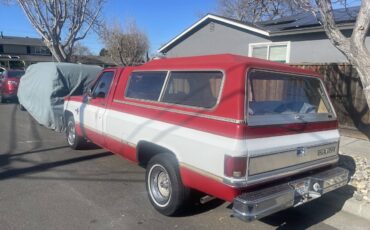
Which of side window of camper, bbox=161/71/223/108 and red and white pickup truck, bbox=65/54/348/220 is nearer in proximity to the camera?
red and white pickup truck, bbox=65/54/348/220

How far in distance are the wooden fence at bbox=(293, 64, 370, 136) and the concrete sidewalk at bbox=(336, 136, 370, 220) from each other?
0.51 meters

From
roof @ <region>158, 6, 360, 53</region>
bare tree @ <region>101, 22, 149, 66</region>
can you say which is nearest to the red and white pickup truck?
roof @ <region>158, 6, 360, 53</region>

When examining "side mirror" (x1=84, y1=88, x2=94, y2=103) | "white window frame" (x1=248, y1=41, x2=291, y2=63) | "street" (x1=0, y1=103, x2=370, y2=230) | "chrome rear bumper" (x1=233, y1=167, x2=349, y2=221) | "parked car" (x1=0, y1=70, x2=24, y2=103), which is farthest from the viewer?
"parked car" (x1=0, y1=70, x2=24, y2=103)

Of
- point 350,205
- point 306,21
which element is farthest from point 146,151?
point 306,21

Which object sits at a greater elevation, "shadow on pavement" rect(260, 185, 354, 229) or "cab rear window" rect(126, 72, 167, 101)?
"cab rear window" rect(126, 72, 167, 101)

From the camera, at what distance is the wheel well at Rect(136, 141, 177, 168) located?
4313 mm

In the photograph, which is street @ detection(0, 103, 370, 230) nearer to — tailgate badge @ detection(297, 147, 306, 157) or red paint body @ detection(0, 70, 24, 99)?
tailgate badge @ detection(297, 147, 306, 157)

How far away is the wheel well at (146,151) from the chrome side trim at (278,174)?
49.2 inches

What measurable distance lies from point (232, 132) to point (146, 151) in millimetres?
1713

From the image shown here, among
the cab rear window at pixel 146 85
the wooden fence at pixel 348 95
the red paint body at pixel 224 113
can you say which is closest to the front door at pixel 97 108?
the cab rear window at pixel 146 85

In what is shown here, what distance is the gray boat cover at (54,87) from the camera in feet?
30.8

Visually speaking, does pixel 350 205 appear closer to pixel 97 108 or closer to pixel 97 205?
pixel 97 205

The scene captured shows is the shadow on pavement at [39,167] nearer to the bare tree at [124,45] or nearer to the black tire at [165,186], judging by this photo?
the black tire at [165,186]

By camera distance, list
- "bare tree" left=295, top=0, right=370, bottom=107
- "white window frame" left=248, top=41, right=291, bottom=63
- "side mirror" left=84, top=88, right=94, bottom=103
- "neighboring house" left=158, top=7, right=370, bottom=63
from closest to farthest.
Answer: "bare tree" left=295, top=0, right=370, bottom=107 → "side mirror" left=84, top=88, right=94, bottom=103 → "neighboring house" left=158, top=7, right=370, bottom=63 → "white window frame" left=248, top=41, right=291, bottom=63
